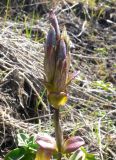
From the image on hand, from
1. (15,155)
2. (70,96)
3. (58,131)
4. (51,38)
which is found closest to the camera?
(51,38)

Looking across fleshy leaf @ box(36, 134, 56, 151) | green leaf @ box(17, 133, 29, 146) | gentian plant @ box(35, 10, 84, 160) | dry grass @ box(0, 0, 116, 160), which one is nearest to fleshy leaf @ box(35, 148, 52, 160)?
fleshy leaf @ box(36, 134, 56, 151)

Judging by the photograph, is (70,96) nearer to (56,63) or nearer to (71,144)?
(71,144)

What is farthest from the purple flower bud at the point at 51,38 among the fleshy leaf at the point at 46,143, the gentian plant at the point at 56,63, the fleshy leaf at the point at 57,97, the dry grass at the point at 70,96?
the dry grass at the point at 70,96

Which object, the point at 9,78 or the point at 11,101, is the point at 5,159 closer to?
the point at 11,101

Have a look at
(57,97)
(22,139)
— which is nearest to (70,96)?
(22,139)

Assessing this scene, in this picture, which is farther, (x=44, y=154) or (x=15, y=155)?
(x=15, y=155)

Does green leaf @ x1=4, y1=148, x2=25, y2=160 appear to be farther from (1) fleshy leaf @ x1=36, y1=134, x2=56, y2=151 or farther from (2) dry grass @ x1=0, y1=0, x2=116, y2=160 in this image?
(1) fleshy leaf @ x1=36, y1=134, x2=56, y2=151

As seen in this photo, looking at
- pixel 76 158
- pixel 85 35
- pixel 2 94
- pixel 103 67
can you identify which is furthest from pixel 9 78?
pixel 85 35

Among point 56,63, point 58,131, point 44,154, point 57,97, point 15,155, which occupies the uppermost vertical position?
point 56,63

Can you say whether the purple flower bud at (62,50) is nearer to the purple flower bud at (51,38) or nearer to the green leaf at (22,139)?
the purple flower bud at (51,38)

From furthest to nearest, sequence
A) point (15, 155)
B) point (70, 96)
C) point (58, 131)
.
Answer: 1. point (70, 96)
2. point (15, 155)
3. point (58, 131)

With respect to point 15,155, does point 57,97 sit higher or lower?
higher
